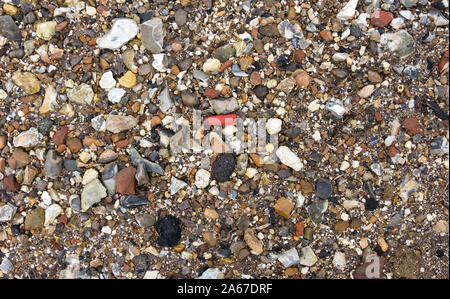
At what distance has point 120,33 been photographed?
1.74m

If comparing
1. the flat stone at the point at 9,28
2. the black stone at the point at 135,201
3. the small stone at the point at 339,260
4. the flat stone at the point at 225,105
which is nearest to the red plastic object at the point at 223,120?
the flat stone at the point at 225,105

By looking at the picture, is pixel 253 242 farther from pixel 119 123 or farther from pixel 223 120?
pixel 119 123

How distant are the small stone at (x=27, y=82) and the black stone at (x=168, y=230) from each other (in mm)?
870

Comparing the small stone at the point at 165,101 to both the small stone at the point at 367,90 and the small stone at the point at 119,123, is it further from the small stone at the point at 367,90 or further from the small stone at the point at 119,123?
the small stone at the point at 367,90

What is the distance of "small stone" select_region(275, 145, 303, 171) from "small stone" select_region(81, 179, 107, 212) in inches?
32.9

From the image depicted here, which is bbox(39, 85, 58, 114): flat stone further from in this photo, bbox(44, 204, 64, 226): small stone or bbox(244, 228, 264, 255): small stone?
bbox(244, 228, 264, 255): small stone

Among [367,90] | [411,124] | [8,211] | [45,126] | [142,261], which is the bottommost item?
[142,261]

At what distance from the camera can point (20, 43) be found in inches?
70.2

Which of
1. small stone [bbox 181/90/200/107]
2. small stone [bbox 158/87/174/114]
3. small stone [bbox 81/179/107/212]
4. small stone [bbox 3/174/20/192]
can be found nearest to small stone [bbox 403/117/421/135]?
small stone [bbox 181/90/200/107]

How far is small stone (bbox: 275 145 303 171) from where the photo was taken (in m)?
1.70

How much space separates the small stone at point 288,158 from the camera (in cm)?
170

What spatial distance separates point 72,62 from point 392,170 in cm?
161

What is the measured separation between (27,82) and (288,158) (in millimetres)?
1291

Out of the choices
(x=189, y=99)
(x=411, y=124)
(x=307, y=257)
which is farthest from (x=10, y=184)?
(x=411, y=124)
